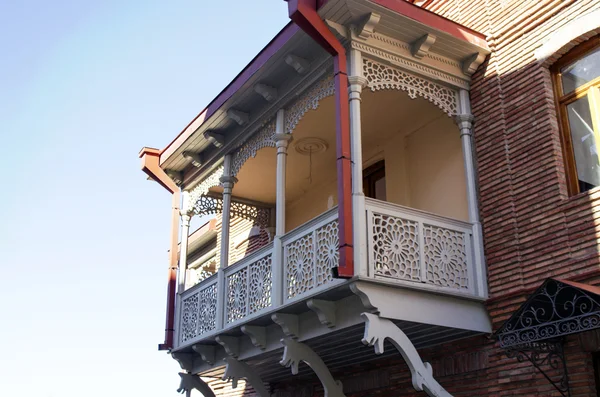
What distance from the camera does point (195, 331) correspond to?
10.9 metres

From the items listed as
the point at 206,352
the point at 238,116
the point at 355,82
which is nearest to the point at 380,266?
the point at 355,82

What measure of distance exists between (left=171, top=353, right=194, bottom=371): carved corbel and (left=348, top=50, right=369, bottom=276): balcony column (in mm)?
5084

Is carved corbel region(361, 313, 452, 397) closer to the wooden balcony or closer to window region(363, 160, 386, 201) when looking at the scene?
the wooden balcony

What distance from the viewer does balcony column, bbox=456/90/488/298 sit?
8.51 m

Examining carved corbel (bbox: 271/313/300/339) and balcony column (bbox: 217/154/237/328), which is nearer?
carved corbel (bbox: 271/313/300/339)

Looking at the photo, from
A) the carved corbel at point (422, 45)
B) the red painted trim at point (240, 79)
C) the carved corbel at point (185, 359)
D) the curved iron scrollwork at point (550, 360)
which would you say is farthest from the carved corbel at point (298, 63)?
the carved corbel at point (185, 359)

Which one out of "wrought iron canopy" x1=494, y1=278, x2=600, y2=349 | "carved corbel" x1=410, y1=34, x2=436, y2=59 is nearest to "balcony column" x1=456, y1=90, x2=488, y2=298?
"carved corbel" x1=410, y1=34, x2=436, y2=59

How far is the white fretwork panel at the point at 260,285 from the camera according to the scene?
921cm

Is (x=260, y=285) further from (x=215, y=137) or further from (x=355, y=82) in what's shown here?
(x=215, y=137)

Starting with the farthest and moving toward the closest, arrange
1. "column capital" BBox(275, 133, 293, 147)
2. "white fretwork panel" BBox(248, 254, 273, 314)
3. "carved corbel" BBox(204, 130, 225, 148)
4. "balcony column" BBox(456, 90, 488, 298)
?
"carved corbel" BBox(204, 130, 225, 148), "column capital" BBox(275, 133, 293, 147), "white fretwork panel" BBox(248, 254, 273, 314), "balcony column" BBox(456, 90, 488, 298)

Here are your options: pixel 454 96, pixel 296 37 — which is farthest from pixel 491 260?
pixel 296 37

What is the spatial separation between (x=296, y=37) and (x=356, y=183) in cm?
217

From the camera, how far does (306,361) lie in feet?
29.7

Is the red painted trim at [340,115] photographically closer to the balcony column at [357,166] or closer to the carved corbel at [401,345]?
the balcony column at [357,166]
